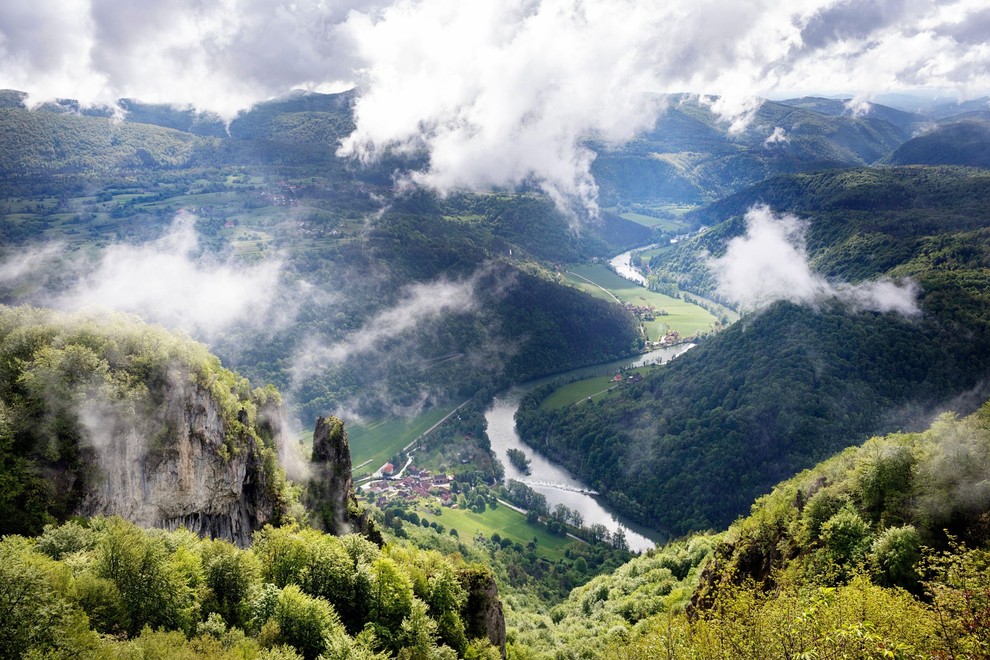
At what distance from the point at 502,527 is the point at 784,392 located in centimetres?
6811

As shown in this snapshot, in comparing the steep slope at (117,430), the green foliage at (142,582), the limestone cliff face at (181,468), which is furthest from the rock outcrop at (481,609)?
the green foliage at (142,582)

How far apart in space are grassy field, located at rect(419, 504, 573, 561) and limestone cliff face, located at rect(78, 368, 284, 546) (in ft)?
247

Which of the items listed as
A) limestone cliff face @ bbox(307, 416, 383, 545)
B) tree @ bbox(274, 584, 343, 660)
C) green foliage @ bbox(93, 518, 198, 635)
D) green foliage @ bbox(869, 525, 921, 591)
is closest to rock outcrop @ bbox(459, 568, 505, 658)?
tree @ bbox(274, 584, 343, 660)

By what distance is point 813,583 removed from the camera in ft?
104

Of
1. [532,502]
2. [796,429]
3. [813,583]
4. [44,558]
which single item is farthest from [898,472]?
[532,502]

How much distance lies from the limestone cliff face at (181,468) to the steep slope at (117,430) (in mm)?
72

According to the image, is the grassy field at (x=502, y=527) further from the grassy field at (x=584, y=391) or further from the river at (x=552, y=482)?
the grassy field at (x=584, y=391)

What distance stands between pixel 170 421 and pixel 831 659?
39778 millimetres

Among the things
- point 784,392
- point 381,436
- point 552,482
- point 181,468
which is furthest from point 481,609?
point 381,436

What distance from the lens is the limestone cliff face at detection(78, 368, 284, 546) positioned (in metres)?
35.5

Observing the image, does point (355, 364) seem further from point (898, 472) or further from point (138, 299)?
point (898, 472)

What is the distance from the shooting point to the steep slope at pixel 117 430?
32.9m

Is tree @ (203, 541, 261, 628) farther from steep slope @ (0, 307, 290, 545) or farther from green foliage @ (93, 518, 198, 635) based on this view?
steep slope @ (0, 307, 290, 545)

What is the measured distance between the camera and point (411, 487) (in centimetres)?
13800
